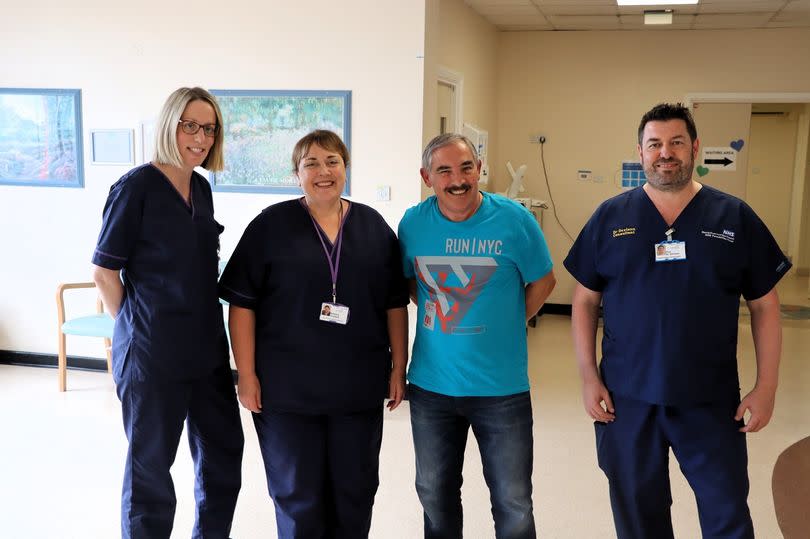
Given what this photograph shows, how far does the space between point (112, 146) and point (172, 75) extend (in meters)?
0.64

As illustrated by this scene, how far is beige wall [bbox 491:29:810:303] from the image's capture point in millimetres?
7266

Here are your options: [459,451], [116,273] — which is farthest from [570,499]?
[116,273]

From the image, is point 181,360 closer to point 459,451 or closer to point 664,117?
point 459,451

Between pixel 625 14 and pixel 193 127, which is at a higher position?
pixel 625 14

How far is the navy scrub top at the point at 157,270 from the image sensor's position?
231 cm

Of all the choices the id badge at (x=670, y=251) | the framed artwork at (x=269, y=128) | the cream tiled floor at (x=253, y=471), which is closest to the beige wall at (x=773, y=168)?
the cream tiled floor at (x=253, y=471)

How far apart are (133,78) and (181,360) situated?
10.8 ft

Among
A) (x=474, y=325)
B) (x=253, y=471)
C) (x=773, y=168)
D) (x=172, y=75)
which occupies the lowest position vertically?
(x=253, y=471)

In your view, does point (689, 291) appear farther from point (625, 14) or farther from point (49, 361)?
point (625, 14)

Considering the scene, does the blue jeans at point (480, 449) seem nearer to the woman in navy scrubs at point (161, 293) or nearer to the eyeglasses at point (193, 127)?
the woman in navy scrubs at point (161, 293)

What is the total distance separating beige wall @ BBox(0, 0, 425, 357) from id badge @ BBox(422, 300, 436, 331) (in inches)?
102

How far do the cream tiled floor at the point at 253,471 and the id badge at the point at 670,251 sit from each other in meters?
1.42

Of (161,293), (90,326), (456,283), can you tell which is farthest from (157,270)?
(90,326)

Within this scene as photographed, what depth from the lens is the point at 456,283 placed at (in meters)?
2.18
